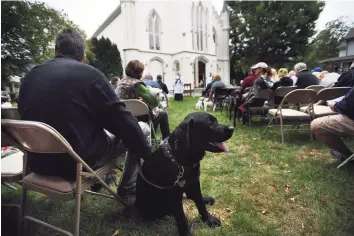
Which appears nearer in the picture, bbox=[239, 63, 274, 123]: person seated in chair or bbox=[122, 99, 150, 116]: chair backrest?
bbox=[122, 99, 150, 116]: chair backrest

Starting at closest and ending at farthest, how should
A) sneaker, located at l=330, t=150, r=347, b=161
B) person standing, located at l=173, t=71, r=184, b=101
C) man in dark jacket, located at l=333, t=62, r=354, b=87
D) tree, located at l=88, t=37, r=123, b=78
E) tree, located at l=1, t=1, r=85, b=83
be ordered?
1. sneaker, located at l=330, t=150, r=347, b=161
2. man in dark jacket, located at l=333, t=62, r=354, b=87
3. person standing, located at l=173, t=71, r=184, b=101
4. tree, located at l=1, t=1, r=85, b=83
5. tree, located at l=88, t=37, r=123, b=78

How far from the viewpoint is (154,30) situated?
23797mm

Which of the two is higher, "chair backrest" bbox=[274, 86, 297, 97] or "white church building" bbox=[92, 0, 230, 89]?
"white church building" bbox=[92, 0, 230, 89]

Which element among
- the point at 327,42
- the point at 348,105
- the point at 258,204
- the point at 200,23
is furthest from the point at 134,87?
the point at 327,42

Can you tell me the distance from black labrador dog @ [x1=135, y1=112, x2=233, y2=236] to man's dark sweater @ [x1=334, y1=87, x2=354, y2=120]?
1.68 meters

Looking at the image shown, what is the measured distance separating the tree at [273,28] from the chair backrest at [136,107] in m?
30.2

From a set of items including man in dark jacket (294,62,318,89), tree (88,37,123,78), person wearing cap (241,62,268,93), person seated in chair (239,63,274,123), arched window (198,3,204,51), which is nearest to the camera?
person seated in chair (239,63,274,123)

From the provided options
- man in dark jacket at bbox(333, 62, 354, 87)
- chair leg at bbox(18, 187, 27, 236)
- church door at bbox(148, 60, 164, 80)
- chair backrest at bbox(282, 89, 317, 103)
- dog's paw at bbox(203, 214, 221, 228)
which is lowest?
dog's paw at bbox(203, 214, 221, 228)

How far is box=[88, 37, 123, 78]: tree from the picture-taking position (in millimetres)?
22123

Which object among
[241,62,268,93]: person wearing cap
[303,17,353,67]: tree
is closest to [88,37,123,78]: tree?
[241,62,268,93]: person wearing cap

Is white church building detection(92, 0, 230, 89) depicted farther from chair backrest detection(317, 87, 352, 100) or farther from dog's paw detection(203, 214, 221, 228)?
dog's paw detection(203, 214, 221, 228)

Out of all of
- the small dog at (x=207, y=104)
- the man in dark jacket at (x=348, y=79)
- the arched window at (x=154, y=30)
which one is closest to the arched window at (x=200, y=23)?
the arched window at (x=154, y=30)

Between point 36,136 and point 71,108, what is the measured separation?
0.26 meters

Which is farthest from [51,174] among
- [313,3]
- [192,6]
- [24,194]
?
[313,3]
